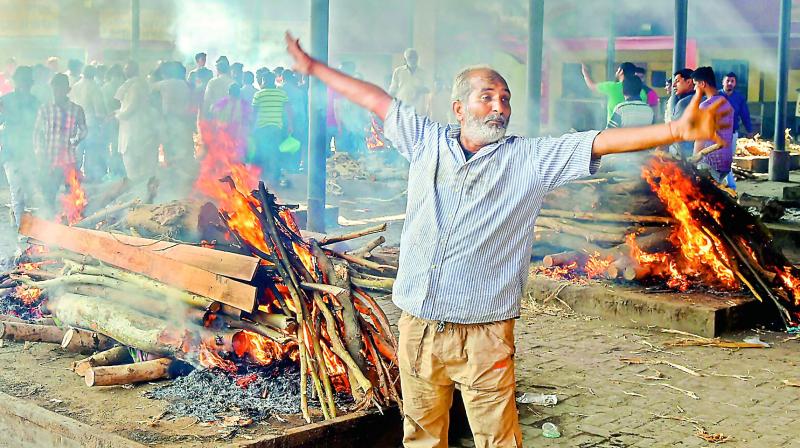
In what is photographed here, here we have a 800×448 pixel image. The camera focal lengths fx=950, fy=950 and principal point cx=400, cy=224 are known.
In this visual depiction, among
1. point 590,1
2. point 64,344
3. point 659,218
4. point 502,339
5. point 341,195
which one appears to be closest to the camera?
point 502,339

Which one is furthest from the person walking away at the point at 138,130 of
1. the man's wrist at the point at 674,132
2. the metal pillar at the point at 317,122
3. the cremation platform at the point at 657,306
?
the man's wrist at the point at 674,132

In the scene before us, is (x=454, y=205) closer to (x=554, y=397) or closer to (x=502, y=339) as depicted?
(x=502, y=339)

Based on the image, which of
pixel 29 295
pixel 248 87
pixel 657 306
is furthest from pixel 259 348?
pixel 248 87

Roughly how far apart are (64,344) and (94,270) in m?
0.60

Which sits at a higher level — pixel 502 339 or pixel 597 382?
pixel 502 339

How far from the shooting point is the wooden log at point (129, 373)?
5652mm

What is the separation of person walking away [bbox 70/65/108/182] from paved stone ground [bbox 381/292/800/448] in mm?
10029

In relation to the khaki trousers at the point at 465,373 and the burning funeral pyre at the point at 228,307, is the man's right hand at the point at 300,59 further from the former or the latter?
the burning funeral pyre at the point at 228,307

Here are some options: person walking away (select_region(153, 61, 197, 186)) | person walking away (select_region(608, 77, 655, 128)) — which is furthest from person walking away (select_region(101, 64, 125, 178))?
person walking away (select_region(608, 77, 655, 128))

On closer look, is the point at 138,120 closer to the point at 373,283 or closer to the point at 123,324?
the point at 123,324

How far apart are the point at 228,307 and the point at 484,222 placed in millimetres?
2395

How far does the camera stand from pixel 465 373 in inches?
159

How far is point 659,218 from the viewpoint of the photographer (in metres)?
9.24

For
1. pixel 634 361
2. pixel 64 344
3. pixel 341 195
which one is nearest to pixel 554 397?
pixel 634 361
